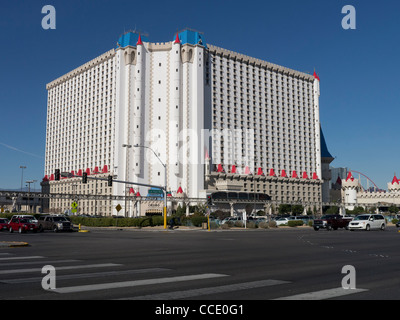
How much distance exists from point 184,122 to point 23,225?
8685 centimetres

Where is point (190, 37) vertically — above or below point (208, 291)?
above

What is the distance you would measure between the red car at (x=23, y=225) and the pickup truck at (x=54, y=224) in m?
2.27

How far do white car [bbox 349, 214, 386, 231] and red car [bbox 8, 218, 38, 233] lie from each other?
30111 millimetres

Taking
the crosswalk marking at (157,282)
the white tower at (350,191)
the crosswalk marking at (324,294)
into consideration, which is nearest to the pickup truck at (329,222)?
the crosswalk marking at (157,282)

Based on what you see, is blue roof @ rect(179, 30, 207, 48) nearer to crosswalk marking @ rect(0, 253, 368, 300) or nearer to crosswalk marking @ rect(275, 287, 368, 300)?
crosswalk marking @ rect(0, 253, 368, 300)

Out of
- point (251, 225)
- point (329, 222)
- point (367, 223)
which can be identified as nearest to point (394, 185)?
point (251, 225)

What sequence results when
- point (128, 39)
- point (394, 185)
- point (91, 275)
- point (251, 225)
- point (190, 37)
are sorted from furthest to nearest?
point (394, 185) → point (128, 39) → point (190, 37) → point (251, 225) → point (91, 275)

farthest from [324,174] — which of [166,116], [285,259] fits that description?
[285,259]

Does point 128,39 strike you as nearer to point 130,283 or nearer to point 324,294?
point 130,283

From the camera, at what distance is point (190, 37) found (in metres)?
124

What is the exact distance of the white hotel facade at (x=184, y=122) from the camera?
404ft

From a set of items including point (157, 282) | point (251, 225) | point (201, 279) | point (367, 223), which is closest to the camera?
point (157, 282)

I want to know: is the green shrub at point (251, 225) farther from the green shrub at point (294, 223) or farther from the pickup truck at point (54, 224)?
the pickup truck at point (54, 224)
